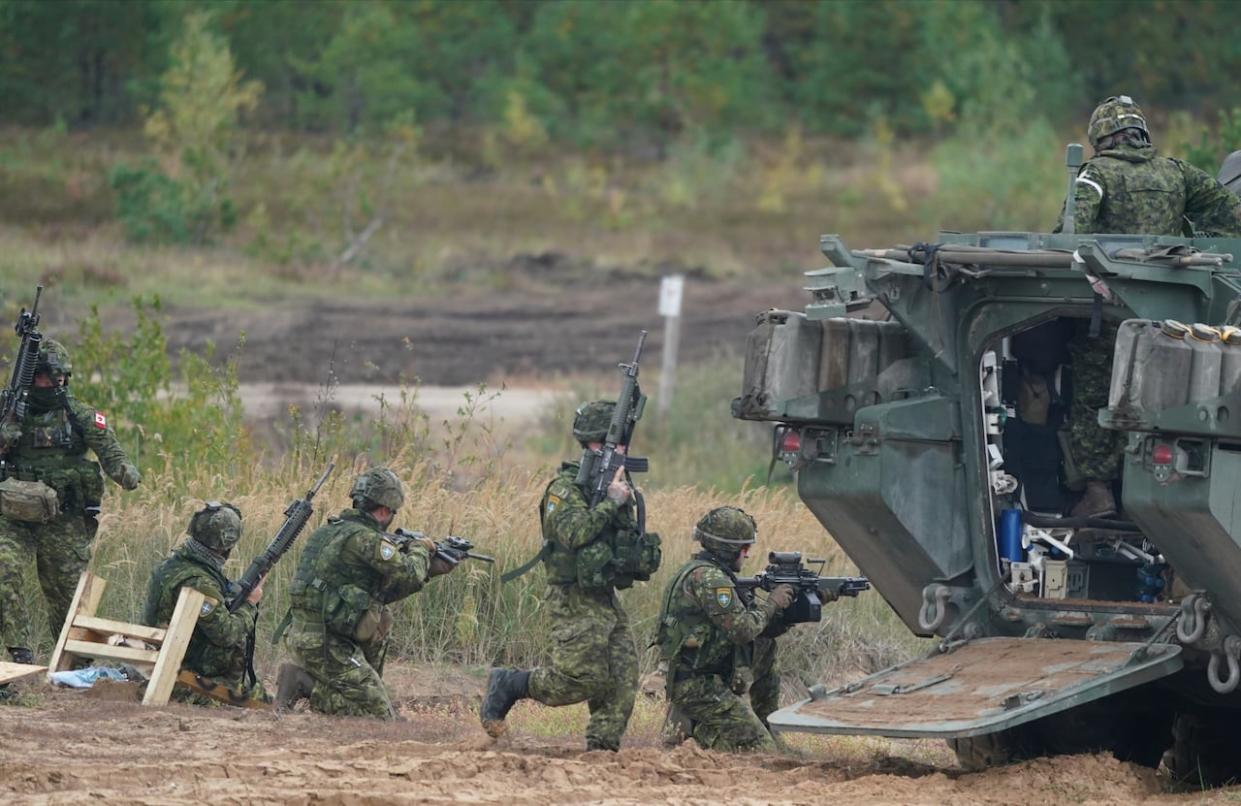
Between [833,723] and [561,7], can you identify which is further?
[561,7]

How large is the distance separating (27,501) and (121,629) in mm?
926

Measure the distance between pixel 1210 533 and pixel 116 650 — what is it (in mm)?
5560

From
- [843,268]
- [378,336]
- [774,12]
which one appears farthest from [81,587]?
[774,12]

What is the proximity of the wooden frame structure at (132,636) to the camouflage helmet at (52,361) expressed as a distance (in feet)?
3.69

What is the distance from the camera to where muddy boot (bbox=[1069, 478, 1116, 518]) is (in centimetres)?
943

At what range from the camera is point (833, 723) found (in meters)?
8.26

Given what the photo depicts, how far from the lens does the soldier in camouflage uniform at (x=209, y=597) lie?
10711mm

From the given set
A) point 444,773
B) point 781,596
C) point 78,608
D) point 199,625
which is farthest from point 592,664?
point 78,608

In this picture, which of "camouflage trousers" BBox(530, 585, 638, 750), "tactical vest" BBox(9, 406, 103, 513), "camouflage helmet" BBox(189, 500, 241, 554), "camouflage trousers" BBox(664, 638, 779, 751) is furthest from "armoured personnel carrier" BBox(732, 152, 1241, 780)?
"tactical vest" BBox(9, 406, 103, 513)

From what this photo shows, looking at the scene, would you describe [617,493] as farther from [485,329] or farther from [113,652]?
[485,329]

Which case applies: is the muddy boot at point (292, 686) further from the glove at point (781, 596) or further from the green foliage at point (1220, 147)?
the green foliage at point (1220, 147)

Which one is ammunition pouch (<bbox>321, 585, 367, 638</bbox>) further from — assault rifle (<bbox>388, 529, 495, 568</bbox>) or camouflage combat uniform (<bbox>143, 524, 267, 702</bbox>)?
camouflage combat uniform (<bbox>143, 524, 267, 702</bbox>)

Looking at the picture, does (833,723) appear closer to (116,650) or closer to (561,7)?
Answer: (116,650)

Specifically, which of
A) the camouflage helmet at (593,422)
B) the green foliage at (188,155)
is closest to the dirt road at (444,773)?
the camouflage helmet at (593,422)
